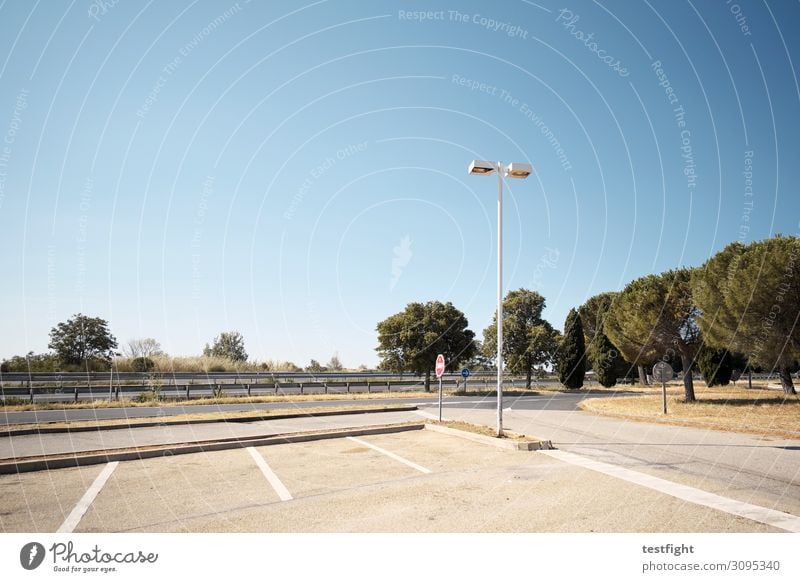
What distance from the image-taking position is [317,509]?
6.16 metres

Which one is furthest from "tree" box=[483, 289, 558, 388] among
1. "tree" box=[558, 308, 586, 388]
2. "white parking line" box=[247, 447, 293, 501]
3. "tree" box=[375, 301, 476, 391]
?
"white parking line" box=[247, 447, 293, 501]

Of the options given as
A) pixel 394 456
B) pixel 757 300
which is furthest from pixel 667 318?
pixel 394 456

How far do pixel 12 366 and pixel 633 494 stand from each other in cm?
4377

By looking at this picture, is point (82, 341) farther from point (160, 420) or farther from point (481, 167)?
point (481, 167)

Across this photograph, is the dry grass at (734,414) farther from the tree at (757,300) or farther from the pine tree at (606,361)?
the pine tree at (606,361)

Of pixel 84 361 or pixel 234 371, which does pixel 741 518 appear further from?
pixel 84 361

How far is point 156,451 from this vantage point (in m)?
10.2

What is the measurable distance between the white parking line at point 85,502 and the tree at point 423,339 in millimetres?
30309

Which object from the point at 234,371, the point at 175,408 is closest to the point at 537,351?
the point at 234,371

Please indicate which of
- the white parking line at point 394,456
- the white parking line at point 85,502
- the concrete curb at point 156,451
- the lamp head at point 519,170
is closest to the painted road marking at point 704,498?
the white parking line at point 394,456

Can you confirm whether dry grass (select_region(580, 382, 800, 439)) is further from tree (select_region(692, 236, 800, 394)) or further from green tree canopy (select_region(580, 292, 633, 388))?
green tree canopy (select_region(580, 292, 633, 388))

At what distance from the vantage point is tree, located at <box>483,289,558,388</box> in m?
45.5

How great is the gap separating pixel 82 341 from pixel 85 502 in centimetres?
4281

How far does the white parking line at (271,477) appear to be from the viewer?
6.95m
